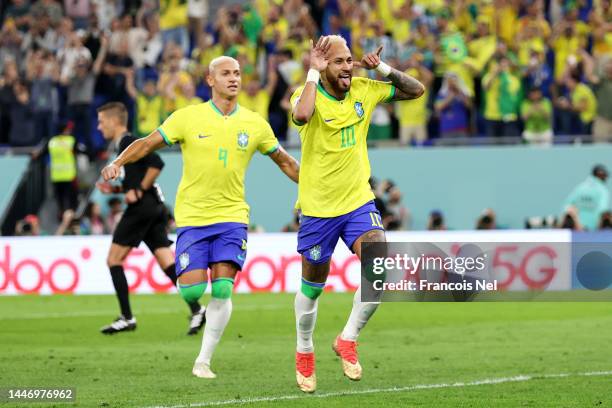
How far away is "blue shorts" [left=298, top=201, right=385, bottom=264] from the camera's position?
10602mm

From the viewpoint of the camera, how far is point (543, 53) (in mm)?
24188

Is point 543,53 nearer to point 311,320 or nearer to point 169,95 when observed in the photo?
point 169,95

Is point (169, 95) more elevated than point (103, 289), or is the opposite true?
point (169, 95)

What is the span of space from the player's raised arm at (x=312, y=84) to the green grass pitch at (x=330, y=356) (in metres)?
2.09

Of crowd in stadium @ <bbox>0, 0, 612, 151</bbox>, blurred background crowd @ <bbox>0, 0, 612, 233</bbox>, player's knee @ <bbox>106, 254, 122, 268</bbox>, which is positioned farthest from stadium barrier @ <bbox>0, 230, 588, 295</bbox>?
player's knee @ <bbox>106, 254, 122, 268</bbox>

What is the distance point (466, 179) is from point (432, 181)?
0.62m

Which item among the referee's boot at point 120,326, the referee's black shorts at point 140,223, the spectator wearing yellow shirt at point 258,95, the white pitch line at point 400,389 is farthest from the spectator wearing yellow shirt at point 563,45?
the white pitch line at point 400,389

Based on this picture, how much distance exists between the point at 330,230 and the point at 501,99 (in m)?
14.0

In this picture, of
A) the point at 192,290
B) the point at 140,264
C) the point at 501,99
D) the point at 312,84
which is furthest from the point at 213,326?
the point at 501,99

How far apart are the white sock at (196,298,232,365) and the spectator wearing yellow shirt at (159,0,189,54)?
53.4 ft

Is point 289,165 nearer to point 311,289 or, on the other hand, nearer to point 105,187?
point 311,289

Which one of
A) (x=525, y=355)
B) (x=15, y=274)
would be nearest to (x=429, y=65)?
(x=15, y=274)

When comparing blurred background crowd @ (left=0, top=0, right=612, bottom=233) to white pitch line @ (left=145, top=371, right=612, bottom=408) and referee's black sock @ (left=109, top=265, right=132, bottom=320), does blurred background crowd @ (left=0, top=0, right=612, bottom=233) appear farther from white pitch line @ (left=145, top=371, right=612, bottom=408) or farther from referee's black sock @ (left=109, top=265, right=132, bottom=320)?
white pitch line @ (left=145, top=371, right=612, bottom=408)

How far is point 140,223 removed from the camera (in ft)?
51.9
